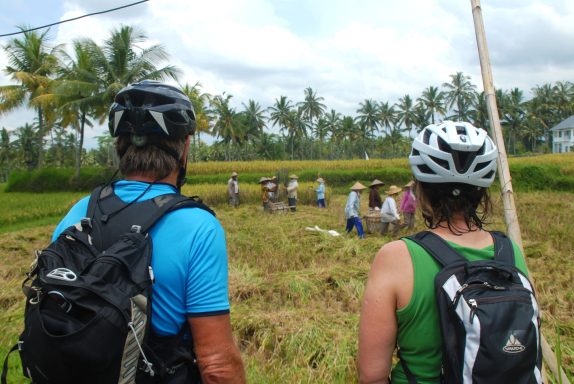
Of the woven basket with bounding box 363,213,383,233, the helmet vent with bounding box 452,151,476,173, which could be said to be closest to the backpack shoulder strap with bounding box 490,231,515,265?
the helmet vent with bounding box 452,151,476,173

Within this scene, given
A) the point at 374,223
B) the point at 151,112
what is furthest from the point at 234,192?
the point at 151,112

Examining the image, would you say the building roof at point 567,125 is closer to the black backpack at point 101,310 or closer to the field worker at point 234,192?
the field worker at point 234,192

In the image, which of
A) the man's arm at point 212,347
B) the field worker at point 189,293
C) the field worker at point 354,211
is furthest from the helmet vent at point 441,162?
the field worker at point 354,211

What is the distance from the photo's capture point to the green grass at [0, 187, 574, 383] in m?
3.55

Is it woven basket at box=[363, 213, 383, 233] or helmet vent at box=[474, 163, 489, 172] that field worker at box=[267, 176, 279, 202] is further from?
helmet vent at box=[474, 163, 489, 172]

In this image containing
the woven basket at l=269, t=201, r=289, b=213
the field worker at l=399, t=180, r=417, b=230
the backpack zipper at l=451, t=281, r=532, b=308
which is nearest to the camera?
the backpack zipper at l=451, t=281, r=532, b=308

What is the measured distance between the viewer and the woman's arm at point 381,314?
4.42 ft

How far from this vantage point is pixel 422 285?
1.30 meters

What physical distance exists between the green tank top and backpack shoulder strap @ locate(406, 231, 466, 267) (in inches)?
0.7

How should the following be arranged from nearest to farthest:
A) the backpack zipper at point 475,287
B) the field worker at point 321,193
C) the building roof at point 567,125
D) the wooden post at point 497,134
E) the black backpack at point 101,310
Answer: the black backpack at point 101,310 → the backpack zipper at point 475,287 → the wooden post at point 497,134 → the field worker at point 321,193 → the building roof at point 567,125

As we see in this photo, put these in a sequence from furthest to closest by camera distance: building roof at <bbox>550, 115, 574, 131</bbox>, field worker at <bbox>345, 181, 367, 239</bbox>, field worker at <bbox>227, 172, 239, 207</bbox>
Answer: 1. building roof at <bbox>550, 115, 574, 131</bbox>
2. field worker at <bbox>227, 172, 239, 207</bbox>
3. field worker at <bbox>345, 181, 367, 239</bbox>

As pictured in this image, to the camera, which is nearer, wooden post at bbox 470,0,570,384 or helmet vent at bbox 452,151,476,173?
helmet vent at bbox 452,151,476,173

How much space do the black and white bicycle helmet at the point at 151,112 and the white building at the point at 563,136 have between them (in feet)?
198

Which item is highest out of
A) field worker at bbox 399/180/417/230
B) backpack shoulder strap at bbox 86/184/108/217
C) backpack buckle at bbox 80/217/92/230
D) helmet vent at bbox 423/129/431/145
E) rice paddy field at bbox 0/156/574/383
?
helmet vent at bbox 423/129/431/145
